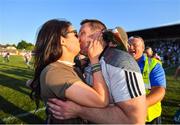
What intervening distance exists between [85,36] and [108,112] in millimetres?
665

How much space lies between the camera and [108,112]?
98.0 inches

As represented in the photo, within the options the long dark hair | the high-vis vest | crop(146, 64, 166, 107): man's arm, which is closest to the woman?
the long dark hair

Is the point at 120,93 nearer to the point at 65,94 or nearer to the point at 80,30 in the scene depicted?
the point at 65,94

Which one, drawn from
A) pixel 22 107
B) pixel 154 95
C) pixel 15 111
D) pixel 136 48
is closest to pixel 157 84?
pixel 154 95

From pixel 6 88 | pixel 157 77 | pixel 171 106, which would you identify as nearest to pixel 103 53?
pixel 157 77

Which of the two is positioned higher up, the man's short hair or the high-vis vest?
the man's short hair

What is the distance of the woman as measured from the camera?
2.46 meters

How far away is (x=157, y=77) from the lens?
442cm

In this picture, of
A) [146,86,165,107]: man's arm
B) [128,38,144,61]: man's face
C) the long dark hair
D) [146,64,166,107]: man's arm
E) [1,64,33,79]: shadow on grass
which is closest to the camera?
the long dark hair

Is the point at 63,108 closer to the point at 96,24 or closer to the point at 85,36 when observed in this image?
the point at 85,36

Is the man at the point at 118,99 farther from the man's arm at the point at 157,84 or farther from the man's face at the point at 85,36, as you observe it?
the man's arm at the point at 157,84

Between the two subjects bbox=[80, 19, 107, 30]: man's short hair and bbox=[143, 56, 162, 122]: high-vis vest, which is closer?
bbox=[80, 19, 107, 30]: man's short hair

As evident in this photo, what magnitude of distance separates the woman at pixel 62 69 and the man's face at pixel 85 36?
39 millimetres

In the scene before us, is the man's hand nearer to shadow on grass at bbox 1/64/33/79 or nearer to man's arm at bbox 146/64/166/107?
man's arm at bbox 146/64/166/107
